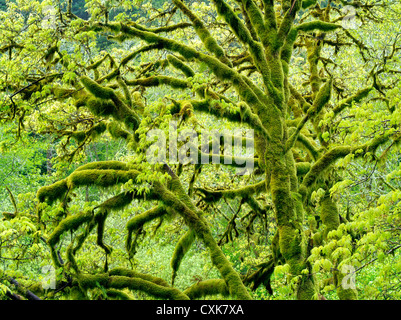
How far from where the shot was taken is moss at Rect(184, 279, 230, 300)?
Answer: 6941 mm

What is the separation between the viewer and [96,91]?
7.19m

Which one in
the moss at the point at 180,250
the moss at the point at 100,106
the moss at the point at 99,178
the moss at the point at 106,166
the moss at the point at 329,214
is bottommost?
the moss at the point at 180,250

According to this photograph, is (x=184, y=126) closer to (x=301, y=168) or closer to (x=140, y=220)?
(x=140, y=220)

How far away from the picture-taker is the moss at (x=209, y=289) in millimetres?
6941

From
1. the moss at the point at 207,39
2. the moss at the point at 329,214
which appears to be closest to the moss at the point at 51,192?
the moss at the point at 207,39

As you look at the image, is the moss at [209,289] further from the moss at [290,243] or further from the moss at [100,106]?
the moss at [100,106]

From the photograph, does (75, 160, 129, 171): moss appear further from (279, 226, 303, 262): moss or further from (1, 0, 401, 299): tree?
(279, 226, 303, 262): moss

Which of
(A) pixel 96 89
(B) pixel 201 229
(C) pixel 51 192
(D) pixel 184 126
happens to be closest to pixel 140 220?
(B) pixel 201 229

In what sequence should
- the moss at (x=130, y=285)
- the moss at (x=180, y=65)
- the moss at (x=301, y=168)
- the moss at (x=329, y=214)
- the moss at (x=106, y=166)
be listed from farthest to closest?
the moss at (x=329, y=214), the moss at (x=301, y=168), the moss at (x=180, y=65), the moss at (x=106, y=166), the moss at (x=130, y=285)

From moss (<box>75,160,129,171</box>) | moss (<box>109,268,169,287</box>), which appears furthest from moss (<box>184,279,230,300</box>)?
moss (<box>75,160,129,171</box>)

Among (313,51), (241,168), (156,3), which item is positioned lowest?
(241,168)
